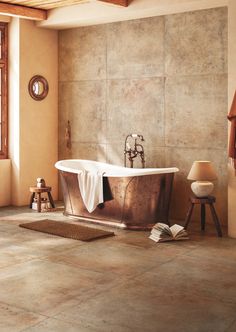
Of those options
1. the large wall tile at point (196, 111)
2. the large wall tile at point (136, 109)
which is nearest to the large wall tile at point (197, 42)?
the large wall tile at point (196, 111)

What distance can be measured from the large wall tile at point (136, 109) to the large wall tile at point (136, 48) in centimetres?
16

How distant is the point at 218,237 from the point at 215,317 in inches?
104

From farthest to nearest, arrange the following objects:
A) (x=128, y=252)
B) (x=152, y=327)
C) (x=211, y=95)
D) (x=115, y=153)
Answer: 1. (x=115, y=153)
2. (x=211, y=95)
3. (x=128, y=252)
4. (x=152, y=327)

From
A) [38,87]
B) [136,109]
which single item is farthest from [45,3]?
[136,109]

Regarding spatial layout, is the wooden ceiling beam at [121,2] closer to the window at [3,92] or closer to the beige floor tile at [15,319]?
the window at [3,92]

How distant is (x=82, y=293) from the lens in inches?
164

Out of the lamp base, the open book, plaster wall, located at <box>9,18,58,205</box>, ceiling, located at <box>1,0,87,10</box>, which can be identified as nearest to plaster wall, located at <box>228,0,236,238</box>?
the lamp base

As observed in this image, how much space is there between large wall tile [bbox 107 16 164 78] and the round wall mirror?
121 cm

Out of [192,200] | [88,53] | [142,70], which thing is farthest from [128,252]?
[88,53]

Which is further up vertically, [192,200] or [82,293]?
[192,200]

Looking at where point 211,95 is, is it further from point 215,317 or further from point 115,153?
point 215,317

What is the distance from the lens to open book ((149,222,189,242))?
19.7ft

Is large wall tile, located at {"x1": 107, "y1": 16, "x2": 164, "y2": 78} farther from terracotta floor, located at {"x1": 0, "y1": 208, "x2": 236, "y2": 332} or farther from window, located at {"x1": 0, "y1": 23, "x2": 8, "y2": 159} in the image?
terracotta floor, located at {"x1": 0, "y1": 208, "x2": 236, "y2": 332}

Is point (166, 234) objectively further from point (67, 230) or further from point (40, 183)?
point (40, 183)
